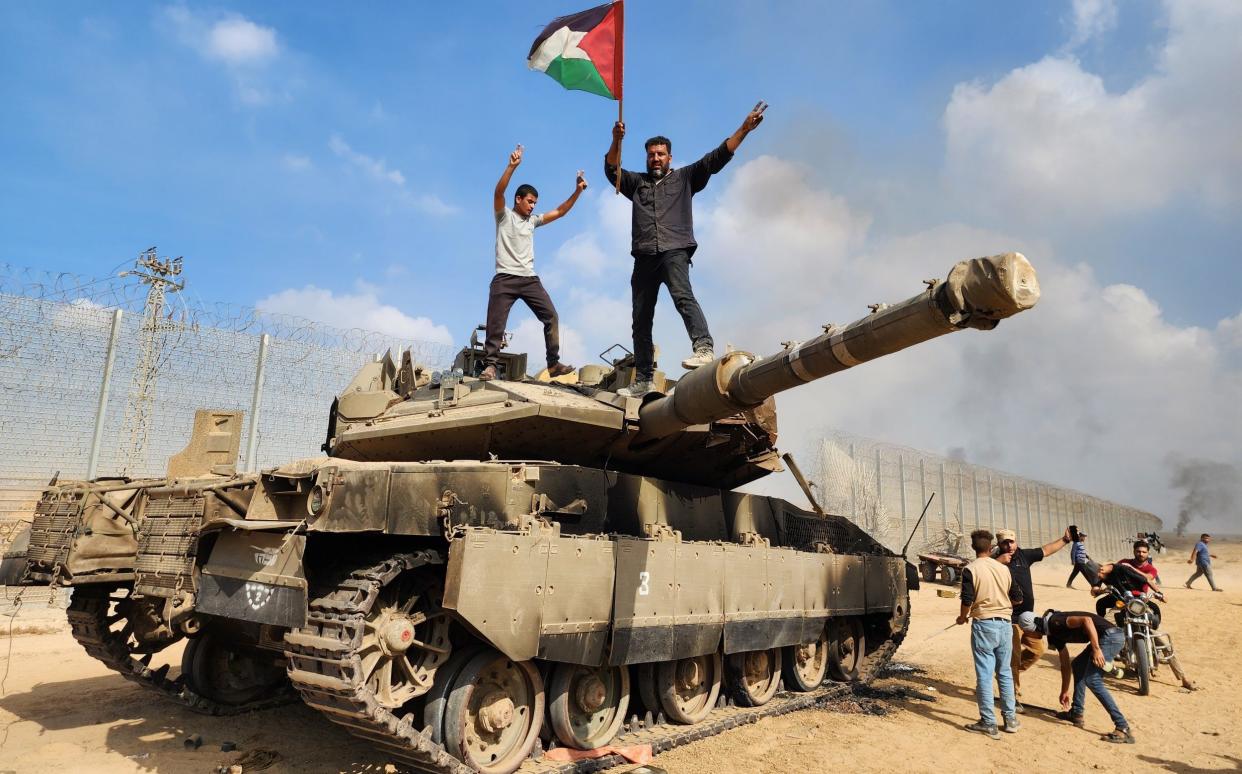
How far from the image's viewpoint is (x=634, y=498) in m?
6.87

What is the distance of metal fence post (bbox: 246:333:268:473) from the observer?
14.5 metres

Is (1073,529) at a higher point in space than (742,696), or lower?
higher

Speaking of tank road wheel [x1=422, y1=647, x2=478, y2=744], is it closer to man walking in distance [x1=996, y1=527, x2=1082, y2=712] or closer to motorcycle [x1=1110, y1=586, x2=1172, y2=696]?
man walking in distance [x1=996, y1=527, x2=1082, y2=712]

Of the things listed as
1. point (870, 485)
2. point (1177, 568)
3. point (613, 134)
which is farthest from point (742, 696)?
point (1177, 568)

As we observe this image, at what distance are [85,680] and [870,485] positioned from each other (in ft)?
72.2

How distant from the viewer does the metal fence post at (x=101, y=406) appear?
42.2 ft

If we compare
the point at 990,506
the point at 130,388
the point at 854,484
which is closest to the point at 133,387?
the point at 130,388

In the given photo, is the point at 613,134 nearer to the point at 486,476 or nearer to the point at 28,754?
the point at 486,476

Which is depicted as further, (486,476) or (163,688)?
(163,688)

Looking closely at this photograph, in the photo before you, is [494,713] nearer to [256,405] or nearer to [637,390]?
[637,390]

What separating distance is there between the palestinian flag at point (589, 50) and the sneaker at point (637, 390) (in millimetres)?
2427

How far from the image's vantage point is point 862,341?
4.61 m

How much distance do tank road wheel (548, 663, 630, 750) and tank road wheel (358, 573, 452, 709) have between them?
108 centimetres

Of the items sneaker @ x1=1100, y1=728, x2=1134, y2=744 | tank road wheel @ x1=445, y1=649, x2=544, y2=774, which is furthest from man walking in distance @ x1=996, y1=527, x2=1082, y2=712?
tank road wheel @ x1=445, y1=649, x2=544, y2=774
